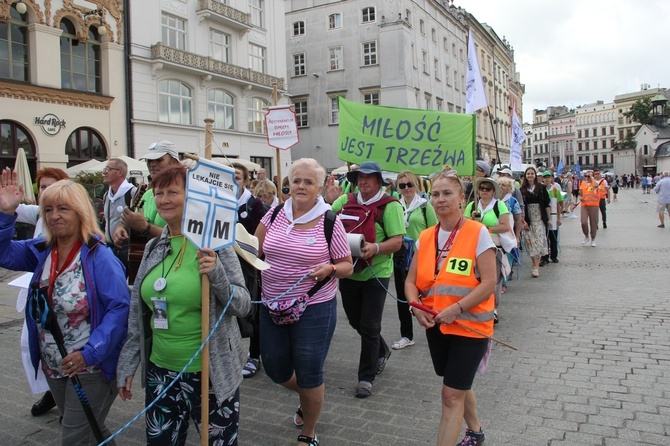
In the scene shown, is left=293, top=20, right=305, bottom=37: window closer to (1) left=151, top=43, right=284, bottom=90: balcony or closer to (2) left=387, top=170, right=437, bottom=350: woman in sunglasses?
(1) left=151, top=43, right=284, bottom=90: balcony

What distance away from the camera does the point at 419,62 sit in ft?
143

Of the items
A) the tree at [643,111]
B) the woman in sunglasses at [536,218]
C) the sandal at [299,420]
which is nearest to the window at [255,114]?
the woman in sunglasses at [536,218]

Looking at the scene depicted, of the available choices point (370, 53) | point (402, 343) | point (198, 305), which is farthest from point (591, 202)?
point (370, 53)

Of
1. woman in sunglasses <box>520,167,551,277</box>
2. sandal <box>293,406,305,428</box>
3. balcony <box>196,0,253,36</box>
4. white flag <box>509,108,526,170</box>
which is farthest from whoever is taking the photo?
balcony <box>196,0,253,36</box>

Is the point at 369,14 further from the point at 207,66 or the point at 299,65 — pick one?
the point at 207,66

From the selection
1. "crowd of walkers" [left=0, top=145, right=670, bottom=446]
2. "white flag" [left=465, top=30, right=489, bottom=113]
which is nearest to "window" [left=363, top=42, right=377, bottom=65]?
"white flag" [left=465, top=30, right=489, bottom=113]

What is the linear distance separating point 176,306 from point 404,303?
344 centimetres

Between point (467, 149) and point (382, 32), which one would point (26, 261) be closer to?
point (467, 149)

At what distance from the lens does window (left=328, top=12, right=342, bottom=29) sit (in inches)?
1649

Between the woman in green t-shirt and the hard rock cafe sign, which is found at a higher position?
the hard rock cafe sign

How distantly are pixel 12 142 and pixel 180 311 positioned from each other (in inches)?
857

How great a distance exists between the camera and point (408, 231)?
6.36 metres

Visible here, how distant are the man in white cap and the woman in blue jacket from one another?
890 millimetres

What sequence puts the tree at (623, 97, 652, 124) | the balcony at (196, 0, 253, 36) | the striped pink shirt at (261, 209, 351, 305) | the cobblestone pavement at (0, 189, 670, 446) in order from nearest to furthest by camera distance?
the striped pink shirt at (261, 209, 351, 305) < the cobblestone pavement at (0, 189, 670, 446) < the balcony at (196, 0, 253, 36) < the tree at (623, 97, 652, 124)
